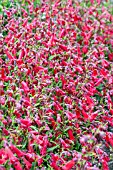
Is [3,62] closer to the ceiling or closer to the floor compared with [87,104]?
closer to the ceiling

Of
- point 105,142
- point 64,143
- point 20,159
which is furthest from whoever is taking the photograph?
point 105,142

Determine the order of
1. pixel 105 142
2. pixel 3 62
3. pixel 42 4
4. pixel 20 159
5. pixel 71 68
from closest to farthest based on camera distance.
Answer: pixel 20 159 → pixel 105 142 → pixel 3 62 → pixel 71 68 → pixel 42 4

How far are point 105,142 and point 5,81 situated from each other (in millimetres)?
1387

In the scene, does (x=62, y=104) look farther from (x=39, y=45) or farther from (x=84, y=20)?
(x=84, y=20)

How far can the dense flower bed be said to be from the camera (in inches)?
175

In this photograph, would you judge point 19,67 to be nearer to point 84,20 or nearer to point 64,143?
point 64,143

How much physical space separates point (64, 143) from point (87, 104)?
0.92 m

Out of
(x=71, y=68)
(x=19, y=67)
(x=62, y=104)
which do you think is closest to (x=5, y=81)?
(x=19, y=67)

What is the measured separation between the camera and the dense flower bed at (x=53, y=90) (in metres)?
4.45

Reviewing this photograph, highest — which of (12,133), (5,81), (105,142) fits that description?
(5,81)

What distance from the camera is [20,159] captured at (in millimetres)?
4371

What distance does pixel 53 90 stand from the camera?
552 cm

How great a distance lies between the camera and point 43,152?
4473mm

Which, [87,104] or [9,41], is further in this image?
[9,41]
